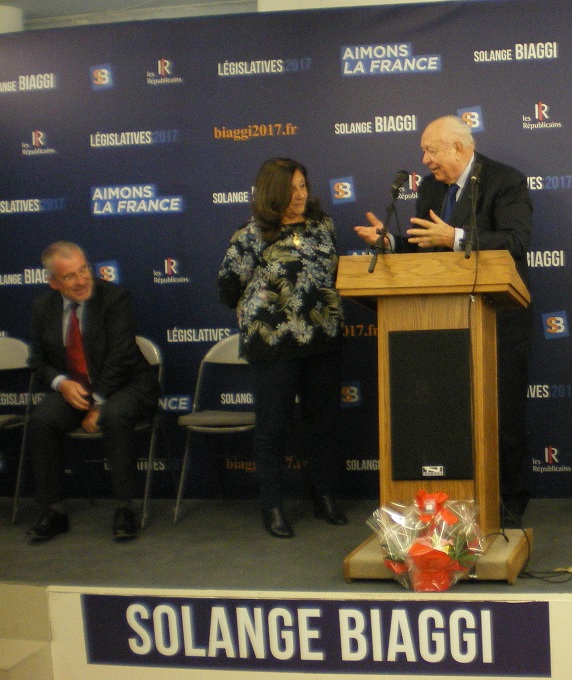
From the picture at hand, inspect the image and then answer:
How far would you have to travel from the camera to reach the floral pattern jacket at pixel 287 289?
356 centimetres

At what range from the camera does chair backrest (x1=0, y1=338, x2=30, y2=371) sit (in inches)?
179

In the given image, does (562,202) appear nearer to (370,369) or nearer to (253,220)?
(370,369)

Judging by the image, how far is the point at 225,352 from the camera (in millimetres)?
4410

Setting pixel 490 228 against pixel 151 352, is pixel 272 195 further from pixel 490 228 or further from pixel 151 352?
pixel 151 352

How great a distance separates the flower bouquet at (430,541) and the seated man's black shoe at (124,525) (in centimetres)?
133

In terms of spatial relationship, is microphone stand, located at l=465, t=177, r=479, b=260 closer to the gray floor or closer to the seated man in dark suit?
the gray floor

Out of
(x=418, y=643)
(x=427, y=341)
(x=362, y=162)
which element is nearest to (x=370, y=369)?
(x=362, y=162)

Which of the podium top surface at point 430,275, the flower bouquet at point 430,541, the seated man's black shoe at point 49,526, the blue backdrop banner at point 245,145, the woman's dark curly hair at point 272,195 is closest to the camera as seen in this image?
→ the flower bouquet at point 430,541

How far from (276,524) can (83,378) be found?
1.10 metres

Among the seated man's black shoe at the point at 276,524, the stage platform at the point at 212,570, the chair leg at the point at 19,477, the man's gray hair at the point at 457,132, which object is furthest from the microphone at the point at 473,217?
the chair leg at the point at 19,477

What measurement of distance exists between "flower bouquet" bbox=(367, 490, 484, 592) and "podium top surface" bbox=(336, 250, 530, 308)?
616 mm

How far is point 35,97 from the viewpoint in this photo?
15.3ft

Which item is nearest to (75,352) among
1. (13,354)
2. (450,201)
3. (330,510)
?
(13,354)

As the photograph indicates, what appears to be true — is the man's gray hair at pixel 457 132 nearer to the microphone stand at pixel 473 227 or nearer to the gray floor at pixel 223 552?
the microphone stand at pixel 473 227
